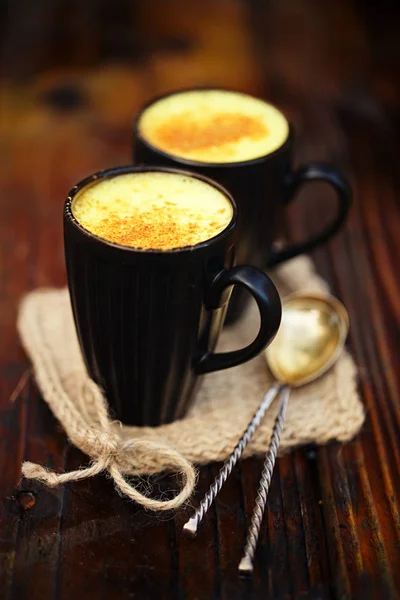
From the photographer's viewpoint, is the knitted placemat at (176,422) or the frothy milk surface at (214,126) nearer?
the knitted placemat at (176,422)

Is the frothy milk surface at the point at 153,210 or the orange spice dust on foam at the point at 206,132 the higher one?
the orange spice dust on foam at the point at 206,132

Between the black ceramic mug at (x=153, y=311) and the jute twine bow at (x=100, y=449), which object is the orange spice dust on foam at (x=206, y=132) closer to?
the black ceramic mug at (x=153, y=311)

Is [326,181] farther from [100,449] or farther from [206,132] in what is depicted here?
[100,449]

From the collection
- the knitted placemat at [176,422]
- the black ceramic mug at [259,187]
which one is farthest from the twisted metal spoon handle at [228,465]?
the black ceramic mug at [259,187]

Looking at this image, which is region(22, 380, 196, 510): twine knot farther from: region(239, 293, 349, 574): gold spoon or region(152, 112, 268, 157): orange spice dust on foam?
region(152, 112, 268, 157): orange spice dust on foam

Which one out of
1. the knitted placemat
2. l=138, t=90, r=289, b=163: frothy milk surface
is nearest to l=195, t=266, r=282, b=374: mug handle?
the knitted placemat
